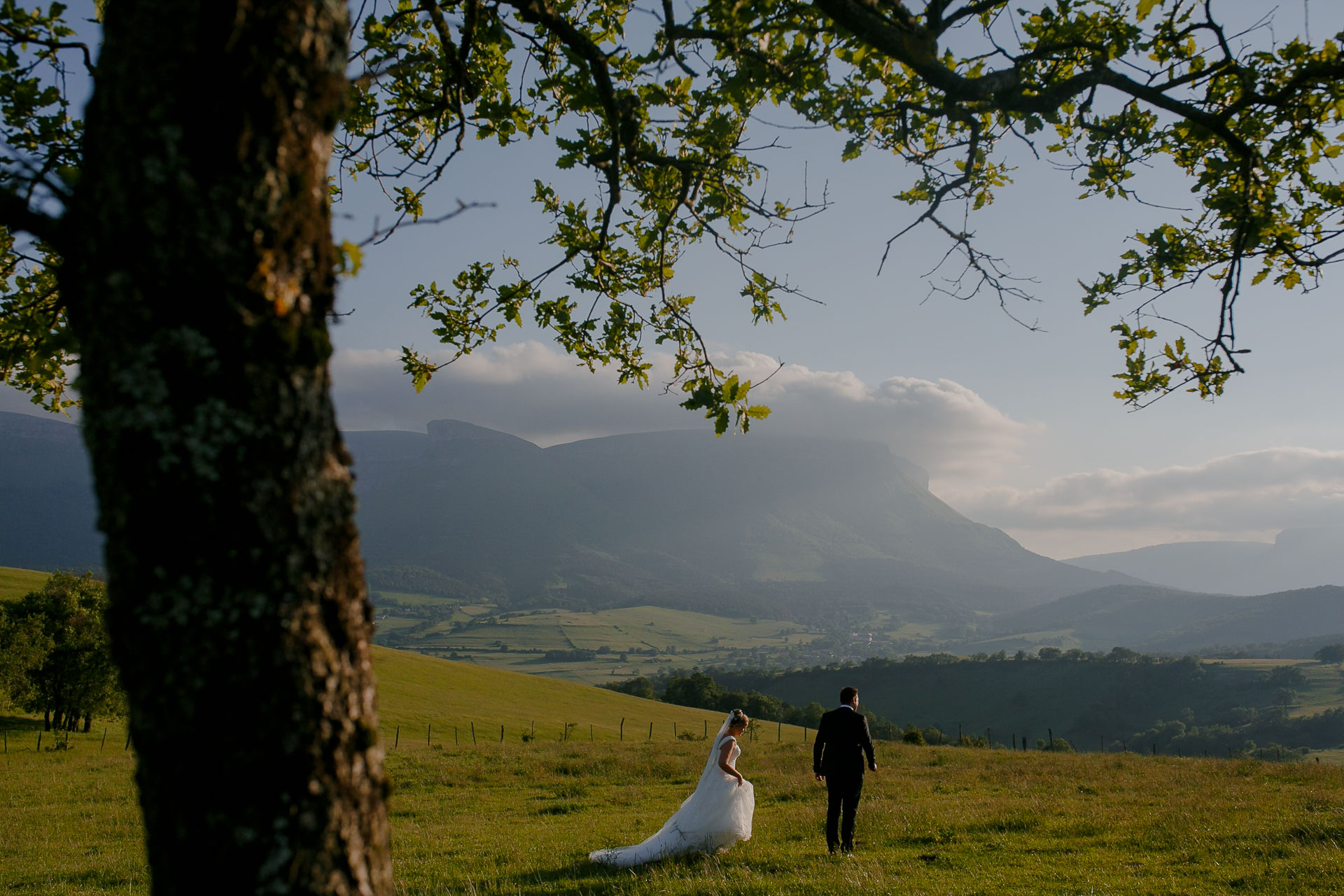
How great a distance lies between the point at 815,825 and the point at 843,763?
3.40m

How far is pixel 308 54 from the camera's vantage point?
2371mm

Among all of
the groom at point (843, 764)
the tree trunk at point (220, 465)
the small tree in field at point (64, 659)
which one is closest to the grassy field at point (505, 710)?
the small tree in field at point (64, 659)

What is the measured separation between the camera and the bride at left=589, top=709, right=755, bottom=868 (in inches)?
460

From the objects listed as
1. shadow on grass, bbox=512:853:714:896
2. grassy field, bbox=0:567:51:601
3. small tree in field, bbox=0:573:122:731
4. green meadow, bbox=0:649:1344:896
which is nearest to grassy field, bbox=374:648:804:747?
small tree in field, bbox=0:573:122:731

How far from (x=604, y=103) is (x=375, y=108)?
10.1 ft

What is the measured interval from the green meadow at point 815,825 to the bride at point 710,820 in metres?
0.37

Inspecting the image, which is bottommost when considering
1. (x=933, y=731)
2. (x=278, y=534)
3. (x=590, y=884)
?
(x=933, y=731)

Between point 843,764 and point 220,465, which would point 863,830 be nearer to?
point 843,764

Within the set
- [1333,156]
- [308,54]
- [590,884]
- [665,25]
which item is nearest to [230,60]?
[308,54]

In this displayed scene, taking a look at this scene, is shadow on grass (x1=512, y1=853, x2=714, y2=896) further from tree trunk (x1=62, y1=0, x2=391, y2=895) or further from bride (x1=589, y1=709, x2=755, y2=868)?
tree trunk (x1=62, y1=0, x2=391, y2=895)

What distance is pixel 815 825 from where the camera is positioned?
566 inches

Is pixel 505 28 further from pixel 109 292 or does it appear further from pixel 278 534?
pixel 278 534

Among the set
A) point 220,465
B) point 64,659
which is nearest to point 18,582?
point 64,659

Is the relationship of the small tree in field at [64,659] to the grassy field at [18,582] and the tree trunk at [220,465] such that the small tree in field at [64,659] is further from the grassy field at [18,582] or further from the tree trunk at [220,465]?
the tree trunk at [220,465]
